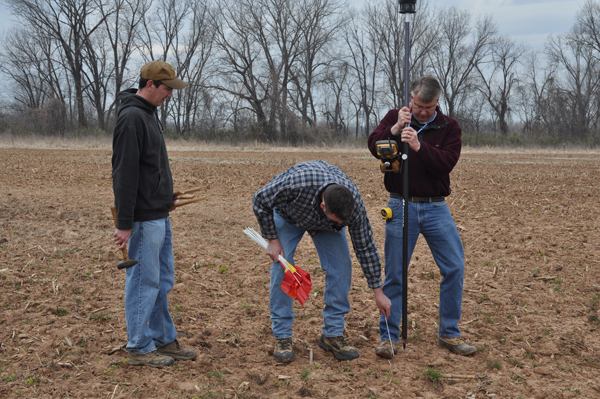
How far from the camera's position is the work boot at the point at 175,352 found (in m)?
3.87

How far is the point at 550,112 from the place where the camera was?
46125 mm

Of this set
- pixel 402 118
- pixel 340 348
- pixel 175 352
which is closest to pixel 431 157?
pixel 402 118

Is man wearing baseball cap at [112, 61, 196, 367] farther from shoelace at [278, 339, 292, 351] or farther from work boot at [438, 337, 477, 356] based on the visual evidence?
work boot at [438, 337, 477, 356]

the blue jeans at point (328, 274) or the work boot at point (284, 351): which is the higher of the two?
the blue jeans at point (328, 274)

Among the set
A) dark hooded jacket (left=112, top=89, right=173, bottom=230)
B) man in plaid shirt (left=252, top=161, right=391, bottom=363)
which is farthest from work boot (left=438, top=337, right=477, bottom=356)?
dark hooded jacket (left=112, top=89, right=173, bottom=230)

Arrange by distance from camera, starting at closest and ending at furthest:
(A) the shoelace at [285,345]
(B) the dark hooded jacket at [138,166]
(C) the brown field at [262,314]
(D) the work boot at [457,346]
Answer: (B) the dark hooded jacket at [138,166], (C) the brown field at [262,314], (A) the shoelace at [285,345], (D) the work boot at [457,346]

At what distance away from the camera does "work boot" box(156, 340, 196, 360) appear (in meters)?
3.87

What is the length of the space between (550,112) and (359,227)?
48.8m

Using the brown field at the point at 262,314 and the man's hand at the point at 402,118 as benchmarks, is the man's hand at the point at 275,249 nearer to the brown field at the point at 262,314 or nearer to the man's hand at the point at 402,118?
the brown field at the point at 262,314

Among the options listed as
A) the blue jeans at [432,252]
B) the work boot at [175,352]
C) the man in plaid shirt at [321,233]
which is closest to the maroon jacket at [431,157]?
the blue jeans at [432,252]

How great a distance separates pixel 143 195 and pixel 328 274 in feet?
4.91

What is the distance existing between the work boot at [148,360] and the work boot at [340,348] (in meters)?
1.23

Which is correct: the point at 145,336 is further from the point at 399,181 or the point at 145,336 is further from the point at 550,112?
the point at 550,112

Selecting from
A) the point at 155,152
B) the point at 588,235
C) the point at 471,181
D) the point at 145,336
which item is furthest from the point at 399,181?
the point at 471,181
